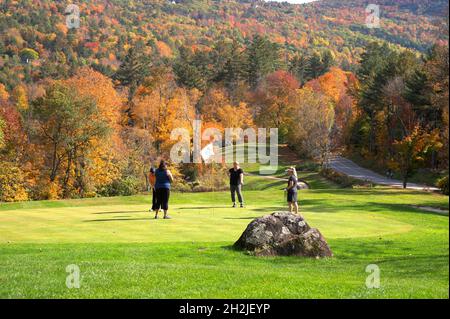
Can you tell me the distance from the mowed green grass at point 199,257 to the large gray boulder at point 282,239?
1.55 feet

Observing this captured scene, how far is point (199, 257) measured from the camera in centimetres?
1537

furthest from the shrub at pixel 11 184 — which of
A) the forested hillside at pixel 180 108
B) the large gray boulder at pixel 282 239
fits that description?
the large gray boulder at pixel 282 239

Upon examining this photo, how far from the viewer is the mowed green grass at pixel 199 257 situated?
1033cm

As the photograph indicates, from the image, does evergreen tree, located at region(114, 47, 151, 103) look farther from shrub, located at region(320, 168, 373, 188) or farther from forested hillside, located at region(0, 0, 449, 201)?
shrub, located at region(320, 168, 373, 188)

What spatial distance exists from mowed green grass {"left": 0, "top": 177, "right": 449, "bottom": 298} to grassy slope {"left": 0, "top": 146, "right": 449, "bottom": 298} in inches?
1.0

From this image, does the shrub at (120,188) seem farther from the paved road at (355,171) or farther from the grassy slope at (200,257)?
the grassy slope at (200,257)

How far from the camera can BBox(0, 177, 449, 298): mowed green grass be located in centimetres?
1033

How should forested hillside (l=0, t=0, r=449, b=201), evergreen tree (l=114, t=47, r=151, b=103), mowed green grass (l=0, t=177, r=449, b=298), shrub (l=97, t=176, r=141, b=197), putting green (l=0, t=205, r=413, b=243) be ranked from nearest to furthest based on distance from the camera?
1. mowed green grass (l=0, t=177, r=449, b=298)
2. putting green (l=0, t=205, r=413, b=243)
3. forested hillside (l=0, t=0, r=449, b=201)
4. shrub (l=97, t=176, r=141, b=197)
5. evergreen tree (l=114, t=47, r=151, b=103)

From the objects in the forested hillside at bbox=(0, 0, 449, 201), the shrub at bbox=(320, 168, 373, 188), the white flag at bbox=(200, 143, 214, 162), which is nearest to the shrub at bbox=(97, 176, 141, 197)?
the forested hillside at bbox=(0, 0, 449, 201)

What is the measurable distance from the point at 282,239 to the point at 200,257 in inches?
111

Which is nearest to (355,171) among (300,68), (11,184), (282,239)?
(11,184)

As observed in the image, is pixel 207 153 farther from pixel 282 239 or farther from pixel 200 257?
pixel 200 257
